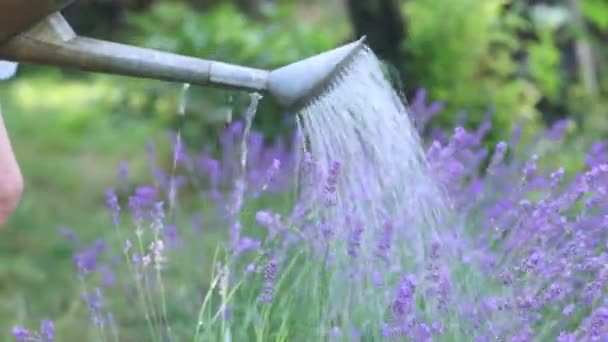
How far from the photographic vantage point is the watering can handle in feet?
6.75

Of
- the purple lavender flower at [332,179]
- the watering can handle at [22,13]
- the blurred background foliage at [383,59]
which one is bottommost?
the purple lavender flower at [332,179]

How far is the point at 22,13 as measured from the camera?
207 centimetres

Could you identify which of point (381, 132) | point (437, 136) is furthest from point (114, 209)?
point (437, 136)

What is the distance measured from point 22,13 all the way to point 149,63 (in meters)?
0.28

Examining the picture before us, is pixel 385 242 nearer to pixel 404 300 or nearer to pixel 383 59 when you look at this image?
pixel 404 300

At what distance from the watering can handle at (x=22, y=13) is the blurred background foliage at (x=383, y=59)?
2361mm

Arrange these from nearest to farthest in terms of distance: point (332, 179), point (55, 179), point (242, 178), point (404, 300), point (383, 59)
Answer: point (404, 300) → point (332, 179) → point (242, 178) → point (383, 59) → point (55, 179)

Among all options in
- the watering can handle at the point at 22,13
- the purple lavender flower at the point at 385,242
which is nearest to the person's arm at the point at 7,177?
the watering can handle at the point at 22,13

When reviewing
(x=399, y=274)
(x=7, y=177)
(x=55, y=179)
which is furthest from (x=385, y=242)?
(x=55, y=179)

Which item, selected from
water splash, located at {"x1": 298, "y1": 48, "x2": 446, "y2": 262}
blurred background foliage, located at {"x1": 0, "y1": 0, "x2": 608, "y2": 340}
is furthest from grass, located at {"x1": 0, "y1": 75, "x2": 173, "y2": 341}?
water splash, located at {"x1": 298, "y1": 48, "x2": 446, "y2": 262}

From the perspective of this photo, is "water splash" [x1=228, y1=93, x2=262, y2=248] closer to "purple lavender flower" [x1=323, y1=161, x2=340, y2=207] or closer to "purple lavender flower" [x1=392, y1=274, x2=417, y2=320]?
"purple lavender flower" [x1=323, y1=161, x2=340, y2=207]

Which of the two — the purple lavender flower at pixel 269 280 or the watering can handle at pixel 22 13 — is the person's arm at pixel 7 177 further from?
the purple lavender flower at pixel 269 280

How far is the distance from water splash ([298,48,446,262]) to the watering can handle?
547mm

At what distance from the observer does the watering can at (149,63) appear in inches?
85.8
